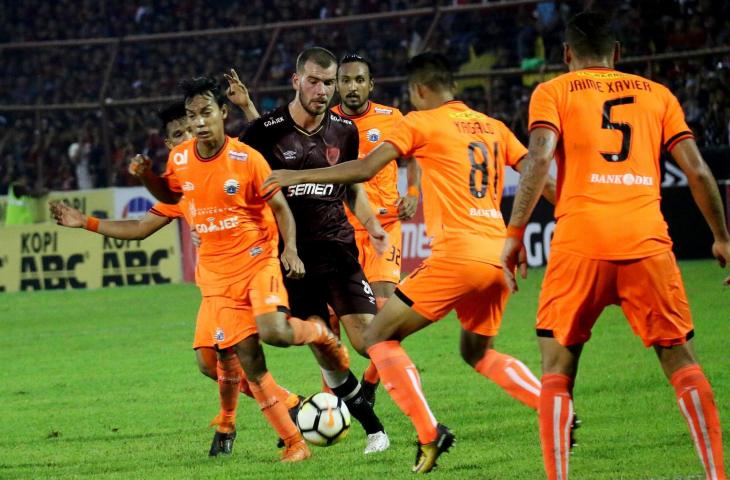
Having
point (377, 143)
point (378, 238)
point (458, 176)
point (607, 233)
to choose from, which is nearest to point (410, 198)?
point (378, 238)

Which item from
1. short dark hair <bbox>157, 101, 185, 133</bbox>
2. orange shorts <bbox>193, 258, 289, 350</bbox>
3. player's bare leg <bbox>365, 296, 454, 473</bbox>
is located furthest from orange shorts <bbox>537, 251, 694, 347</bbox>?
short dark hair <bbox>157, 101, 185, 133</bbox>

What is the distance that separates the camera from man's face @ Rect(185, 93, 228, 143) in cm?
733

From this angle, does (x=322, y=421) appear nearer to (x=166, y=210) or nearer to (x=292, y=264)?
(x=292, y=264)

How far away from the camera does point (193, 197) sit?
7430 millimetres

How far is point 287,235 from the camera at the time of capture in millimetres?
7359

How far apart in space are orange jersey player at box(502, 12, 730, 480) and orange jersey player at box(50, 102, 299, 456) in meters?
2.46

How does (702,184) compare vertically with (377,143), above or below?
below

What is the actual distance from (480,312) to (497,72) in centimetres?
1445

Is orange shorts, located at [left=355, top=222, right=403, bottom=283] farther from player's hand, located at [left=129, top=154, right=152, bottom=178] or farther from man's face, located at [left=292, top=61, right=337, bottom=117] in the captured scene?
player's hand, located at [left=129, top=154, right=152, bottom=178]

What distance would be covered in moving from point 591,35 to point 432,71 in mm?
1193

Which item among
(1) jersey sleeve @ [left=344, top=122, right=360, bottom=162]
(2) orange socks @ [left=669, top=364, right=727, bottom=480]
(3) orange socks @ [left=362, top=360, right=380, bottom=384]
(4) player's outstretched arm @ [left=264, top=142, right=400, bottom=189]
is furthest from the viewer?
(3) orange socks @ [left=362, top=360, right=380, bottom=384]

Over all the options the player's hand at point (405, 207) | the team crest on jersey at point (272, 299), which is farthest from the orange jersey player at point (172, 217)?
the player's hand at point (405, 207)

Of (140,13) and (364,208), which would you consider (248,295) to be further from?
(140,13)

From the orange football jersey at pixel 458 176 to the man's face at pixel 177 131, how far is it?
2610 millimetres
